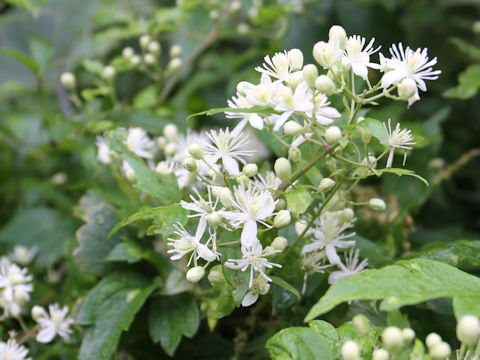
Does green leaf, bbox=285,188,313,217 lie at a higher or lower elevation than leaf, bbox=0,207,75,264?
higher

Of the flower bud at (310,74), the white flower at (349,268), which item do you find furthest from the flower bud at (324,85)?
the white flower at (349,268)

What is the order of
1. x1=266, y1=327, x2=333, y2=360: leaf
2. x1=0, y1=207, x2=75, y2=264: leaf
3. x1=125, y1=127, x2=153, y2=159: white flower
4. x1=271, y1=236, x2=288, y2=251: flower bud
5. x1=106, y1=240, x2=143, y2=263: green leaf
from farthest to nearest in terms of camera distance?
x1=0, y1=207, x2=75, y2=264: leaf
x1=125, y1=127, x2=153, y2=159: white flower
x1=106, y1=240, x2=143, y2=263: green leaf
x1=271, y1=236, x2=288, y2=251: flower bud
x1=266, y1=327, x2=333, y2=360: leaf

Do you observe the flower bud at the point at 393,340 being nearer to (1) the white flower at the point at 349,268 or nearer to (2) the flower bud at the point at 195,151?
(1) the white flower at the point at 349,268

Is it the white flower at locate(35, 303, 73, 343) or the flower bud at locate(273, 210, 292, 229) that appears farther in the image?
the white flower at locate(35, 303, 73, 343)

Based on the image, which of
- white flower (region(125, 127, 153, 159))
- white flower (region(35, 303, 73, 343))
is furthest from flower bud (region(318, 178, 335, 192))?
white flower (region(35, 303, 73, 343))

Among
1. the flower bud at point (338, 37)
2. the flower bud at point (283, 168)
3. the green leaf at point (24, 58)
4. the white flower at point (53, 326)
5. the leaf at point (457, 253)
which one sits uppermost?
the flower bud at point (338, 37)

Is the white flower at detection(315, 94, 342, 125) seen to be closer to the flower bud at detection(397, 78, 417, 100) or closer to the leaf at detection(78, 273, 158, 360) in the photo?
the flower bud at detection(397, 78, 417, 100)

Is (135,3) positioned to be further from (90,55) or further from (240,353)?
(240,353)

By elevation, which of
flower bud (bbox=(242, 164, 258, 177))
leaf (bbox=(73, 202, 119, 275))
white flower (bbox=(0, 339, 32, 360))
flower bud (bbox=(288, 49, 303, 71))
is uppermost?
flower bud (bbox=(288, 49, 303, 71))
